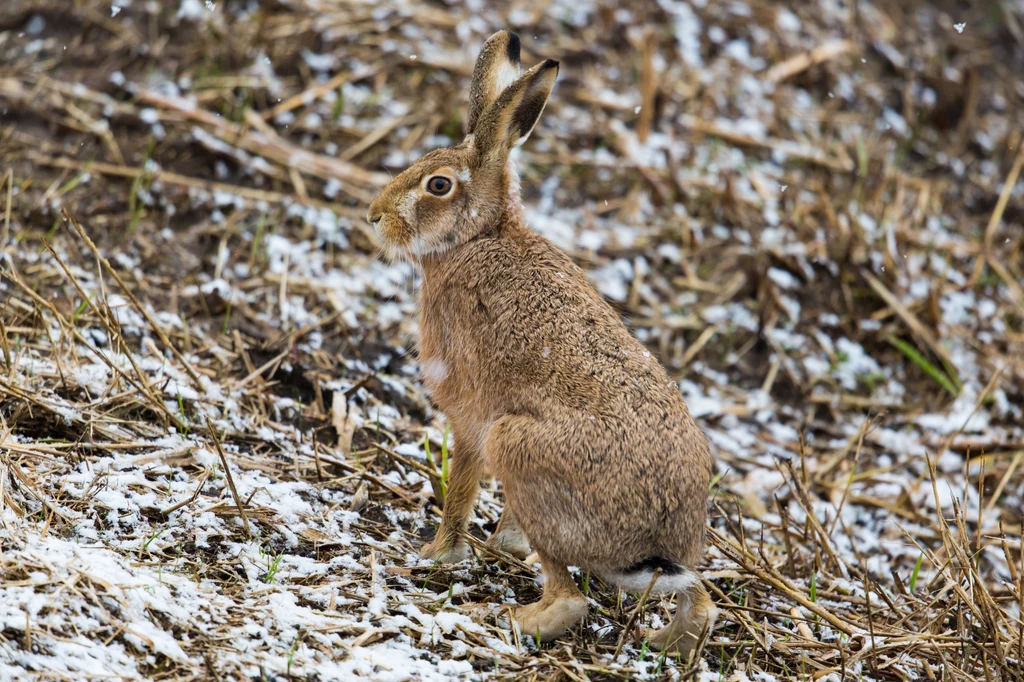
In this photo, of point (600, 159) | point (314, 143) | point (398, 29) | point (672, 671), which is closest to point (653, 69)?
point (600, 159)

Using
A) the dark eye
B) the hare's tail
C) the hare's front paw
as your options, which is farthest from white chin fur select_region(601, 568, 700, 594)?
the dark eye

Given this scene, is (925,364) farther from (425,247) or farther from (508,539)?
(425,247)

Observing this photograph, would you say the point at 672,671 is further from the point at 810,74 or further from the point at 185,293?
the point at 810,74

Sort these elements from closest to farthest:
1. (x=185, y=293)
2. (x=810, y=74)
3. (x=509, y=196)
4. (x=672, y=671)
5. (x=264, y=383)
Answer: (x=672, y=671)
(x=509, y=196)
(x=264, y=383)
(x=185, y=293)
(x=810, y=74)

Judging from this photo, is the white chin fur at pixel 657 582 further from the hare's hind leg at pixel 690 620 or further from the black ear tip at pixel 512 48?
the black ear tip at pixel 512 48

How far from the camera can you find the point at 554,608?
3.60 metres

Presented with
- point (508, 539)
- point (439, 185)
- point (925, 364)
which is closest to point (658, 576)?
point (508, 539)

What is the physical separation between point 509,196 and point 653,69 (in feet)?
12.4

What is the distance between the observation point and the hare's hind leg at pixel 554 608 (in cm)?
359

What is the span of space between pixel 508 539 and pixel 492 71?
1.89 m

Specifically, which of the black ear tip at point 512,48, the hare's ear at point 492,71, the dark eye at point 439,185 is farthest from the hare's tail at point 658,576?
the black ear tip at point 512,48

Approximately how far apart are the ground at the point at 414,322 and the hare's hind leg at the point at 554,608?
8 centimetres

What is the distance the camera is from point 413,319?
233 inches

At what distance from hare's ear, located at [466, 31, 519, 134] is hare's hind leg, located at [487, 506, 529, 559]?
1615 mm
